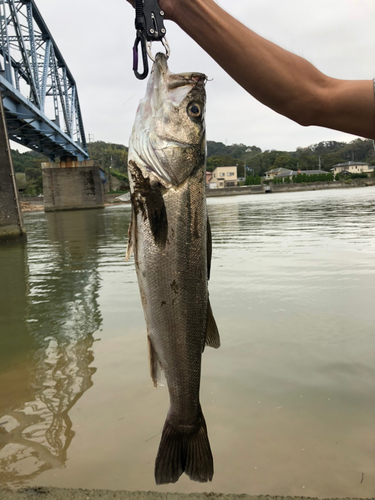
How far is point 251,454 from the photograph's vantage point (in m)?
2.73

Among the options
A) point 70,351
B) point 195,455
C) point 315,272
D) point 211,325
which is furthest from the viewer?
point 315,272

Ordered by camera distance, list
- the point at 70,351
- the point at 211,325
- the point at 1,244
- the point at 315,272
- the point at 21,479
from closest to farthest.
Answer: the point at 211,325 < the point at 21,479 < the point at 70,351 < the point at 315,272 < the point at 1,244

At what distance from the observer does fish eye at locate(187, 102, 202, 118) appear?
191 centimetres

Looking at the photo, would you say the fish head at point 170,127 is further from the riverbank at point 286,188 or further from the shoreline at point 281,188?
the riverbank at point 286,188

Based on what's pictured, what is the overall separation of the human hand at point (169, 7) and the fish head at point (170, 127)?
0.19 m

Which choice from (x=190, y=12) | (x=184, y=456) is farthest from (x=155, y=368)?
(x=190, y=12)

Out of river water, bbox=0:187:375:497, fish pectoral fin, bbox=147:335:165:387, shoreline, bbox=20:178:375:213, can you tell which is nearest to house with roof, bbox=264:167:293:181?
shoreline, bbox=20:178:375:213

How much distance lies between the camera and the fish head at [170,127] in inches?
73.3

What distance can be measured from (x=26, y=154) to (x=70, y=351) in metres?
151

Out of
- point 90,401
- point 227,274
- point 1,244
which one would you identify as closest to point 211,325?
point 90,401

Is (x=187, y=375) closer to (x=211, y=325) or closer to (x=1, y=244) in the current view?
(x=211, y=325)

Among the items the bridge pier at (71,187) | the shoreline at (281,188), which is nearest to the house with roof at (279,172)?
the shoreline at (281,188)

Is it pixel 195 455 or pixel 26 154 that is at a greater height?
pixel 26 154

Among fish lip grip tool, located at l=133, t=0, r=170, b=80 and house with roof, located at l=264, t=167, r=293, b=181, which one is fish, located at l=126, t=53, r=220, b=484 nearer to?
fish lip grip tool, located at l=133, t=0, r=170, b=80
